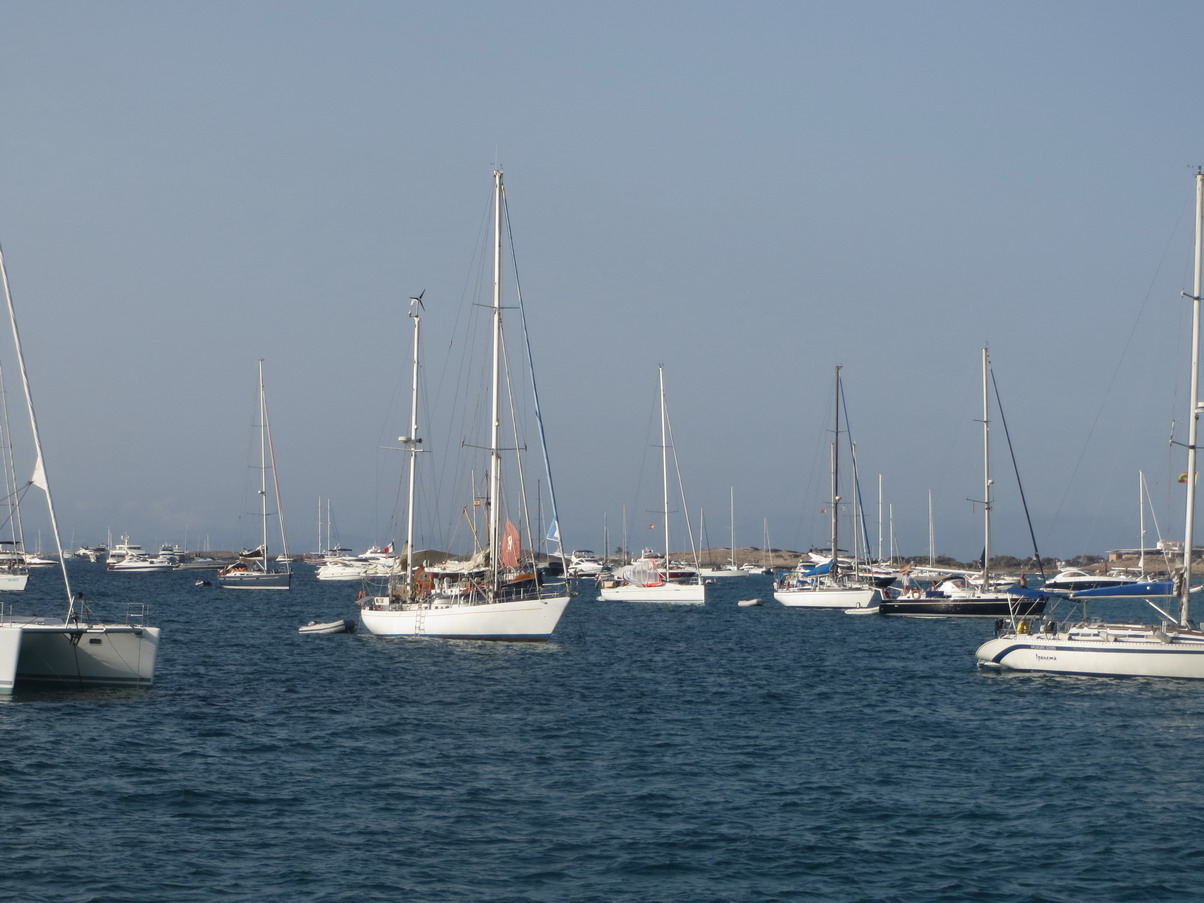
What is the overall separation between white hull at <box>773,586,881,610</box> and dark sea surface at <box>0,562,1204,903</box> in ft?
132

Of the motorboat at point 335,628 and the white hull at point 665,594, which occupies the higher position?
the motorboat at point 335,628

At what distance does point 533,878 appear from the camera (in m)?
18.4

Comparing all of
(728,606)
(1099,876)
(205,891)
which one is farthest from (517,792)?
(728,606)

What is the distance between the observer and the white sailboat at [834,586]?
86.3 meters

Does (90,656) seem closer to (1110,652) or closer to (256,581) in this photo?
(1110,652)

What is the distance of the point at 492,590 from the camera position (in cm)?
5088

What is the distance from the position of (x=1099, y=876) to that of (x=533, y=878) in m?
8.37

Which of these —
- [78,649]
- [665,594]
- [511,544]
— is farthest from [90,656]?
[665,594]

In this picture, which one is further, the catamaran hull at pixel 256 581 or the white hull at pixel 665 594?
the catamaran hull at pixel 256 581

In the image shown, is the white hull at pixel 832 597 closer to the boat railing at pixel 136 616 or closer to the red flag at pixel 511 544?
the red flag at pixel 511 544

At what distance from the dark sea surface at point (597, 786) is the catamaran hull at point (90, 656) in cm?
90

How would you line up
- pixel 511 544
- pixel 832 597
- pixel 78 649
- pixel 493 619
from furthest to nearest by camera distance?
pixel 832 597, pixel 511 544, pixel 493 619, pixel 78 649

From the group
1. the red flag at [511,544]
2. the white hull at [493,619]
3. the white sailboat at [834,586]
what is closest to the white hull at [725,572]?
the white sailboat at [834,586]

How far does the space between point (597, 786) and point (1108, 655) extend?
22905mm
